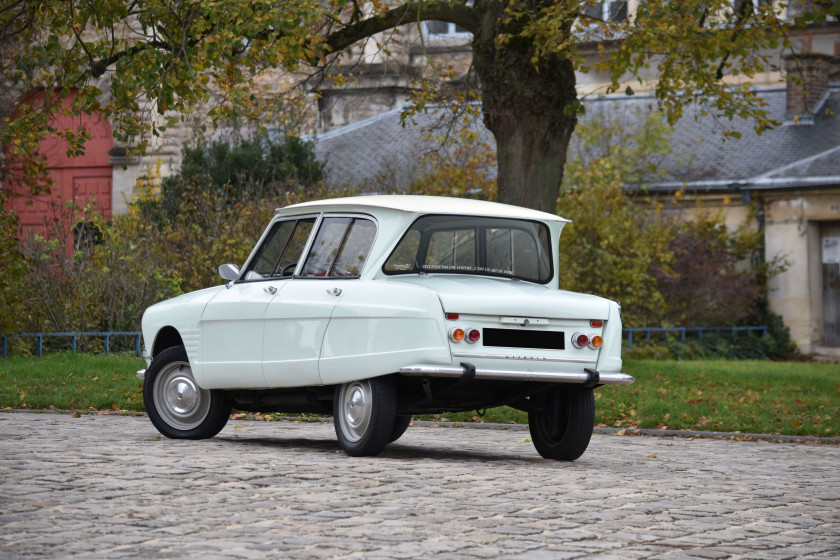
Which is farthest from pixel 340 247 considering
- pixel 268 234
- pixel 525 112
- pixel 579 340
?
pixel 525 112

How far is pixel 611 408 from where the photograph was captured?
1513cm

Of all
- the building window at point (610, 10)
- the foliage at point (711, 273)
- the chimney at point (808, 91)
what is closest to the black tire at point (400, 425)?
the building window at point (610, 10)

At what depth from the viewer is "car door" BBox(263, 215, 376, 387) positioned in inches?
397

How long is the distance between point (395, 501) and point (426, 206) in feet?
10.6

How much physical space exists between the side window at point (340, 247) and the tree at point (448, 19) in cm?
530

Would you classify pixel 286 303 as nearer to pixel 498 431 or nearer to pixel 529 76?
pixel 498 431

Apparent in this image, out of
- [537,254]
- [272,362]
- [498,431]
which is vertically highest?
[537,254]

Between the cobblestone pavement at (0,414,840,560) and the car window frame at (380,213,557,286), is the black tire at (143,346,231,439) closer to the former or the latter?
the cobblestone pavement at (0,414,840,560)

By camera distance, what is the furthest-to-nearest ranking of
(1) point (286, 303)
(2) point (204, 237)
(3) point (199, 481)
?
(2) point (204, 237), (1) point (286, 303), (3) point (199, 481)

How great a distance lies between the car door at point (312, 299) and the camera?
10.1 metres

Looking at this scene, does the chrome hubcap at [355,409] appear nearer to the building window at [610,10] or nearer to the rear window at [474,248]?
the rear window at [474,248]

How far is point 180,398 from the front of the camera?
11219 mm

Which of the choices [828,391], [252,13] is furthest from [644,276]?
[252,13]

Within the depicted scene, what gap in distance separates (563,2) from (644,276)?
34.5 feet
